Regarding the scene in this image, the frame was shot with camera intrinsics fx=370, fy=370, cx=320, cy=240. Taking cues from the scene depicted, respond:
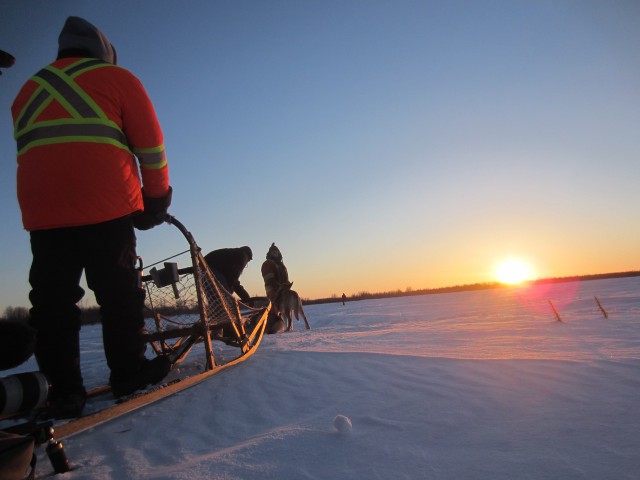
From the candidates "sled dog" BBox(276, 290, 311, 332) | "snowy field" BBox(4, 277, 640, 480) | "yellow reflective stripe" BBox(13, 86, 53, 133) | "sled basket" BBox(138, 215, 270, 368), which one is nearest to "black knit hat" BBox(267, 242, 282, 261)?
"sled dog" BBox(276, 290, 311, 332)

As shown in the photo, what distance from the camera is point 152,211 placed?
2.40 metres

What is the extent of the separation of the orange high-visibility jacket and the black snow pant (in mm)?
108

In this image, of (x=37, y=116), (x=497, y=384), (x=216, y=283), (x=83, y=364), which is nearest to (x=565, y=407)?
(x=497, y=384)

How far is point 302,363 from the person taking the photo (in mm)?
3088

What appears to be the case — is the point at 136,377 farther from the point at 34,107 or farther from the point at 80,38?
the point at 80,38

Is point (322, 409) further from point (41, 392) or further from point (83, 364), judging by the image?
point (83, 364)

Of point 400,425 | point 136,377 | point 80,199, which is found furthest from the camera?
point 136,377

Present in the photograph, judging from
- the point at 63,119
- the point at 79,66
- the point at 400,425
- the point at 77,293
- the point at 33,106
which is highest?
the point at 79,66

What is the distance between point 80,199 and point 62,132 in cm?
36

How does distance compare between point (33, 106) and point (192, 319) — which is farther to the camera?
point (192, 319)

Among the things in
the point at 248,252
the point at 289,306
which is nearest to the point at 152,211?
the point at 248,252

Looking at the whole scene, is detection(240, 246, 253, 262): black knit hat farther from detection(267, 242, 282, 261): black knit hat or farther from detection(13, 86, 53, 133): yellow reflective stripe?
detection(267, 242, 282, 261): black knit hat

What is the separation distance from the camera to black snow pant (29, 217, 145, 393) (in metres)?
1.85

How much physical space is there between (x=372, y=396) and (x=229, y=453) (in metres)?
0.89
